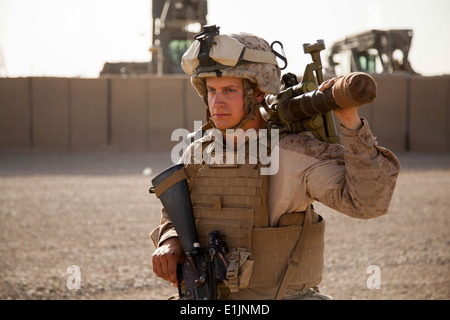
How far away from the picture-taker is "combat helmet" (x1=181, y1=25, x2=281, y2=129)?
229 cm

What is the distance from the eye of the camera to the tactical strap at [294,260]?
7.26ft

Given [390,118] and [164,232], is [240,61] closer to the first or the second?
[164,232]

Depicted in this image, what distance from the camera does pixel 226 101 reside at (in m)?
2.32

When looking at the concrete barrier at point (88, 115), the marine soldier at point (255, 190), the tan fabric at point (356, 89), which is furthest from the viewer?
the concrete barrier at point (88, 115)

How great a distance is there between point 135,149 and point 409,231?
11860 millimetres

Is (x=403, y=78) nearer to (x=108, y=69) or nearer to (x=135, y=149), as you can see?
(x=135, y=149)

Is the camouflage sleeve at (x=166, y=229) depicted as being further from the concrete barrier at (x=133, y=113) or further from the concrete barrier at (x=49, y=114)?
the concrete barrier at (x=49, y=114)

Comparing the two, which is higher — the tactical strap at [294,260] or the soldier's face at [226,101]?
the soldier's face at [226,101]

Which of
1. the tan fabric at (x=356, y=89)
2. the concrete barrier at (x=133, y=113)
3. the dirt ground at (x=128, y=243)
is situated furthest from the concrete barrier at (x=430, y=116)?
the tan fabric at (x=356, y=89)

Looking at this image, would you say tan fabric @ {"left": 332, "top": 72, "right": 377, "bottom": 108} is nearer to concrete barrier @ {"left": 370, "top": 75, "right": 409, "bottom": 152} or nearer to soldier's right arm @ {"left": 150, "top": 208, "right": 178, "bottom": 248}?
soldier's right arm @ {"left": 150, "top": 208, "right": 178, "bottom": 248}

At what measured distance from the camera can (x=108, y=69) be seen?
25078 mm

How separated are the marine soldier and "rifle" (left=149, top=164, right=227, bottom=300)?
0.16ft

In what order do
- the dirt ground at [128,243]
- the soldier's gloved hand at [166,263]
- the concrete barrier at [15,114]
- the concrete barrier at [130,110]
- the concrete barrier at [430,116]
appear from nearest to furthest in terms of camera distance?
the soldier's gloved hand at [166,263] → the dirt ground at [128,243] → the concrete barrier at [15,114] → the concrete barrier at [130,110] → the concrete barrier at [430,116]
